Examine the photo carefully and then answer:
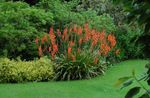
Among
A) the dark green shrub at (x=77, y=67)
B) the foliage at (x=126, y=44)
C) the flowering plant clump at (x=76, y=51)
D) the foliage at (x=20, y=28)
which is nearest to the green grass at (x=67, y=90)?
the dark green shrub at (x=77, y=67)

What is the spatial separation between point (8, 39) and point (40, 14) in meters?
1.38

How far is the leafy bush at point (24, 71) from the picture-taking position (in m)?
10.5

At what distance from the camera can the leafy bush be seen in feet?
34.6

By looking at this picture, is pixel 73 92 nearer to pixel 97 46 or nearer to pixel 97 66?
pixel 97 66

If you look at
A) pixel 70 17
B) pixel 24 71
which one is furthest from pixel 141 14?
pixel 70 17

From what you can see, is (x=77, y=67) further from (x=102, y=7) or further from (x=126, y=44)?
(x=102, y=7)

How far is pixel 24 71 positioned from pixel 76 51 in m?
1.55

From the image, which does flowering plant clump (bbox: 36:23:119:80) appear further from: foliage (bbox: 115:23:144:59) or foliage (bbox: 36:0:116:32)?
foliage (bbox: 115:23:144:59)

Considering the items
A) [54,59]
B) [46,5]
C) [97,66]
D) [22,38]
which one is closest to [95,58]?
[97,66]

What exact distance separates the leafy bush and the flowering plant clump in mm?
283

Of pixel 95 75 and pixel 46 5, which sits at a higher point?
pixel 46 5

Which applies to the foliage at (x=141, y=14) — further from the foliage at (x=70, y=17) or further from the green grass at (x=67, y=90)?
the foliage at (x=70, y=17)

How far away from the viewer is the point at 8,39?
11.7 m

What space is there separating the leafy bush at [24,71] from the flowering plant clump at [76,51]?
283mm
